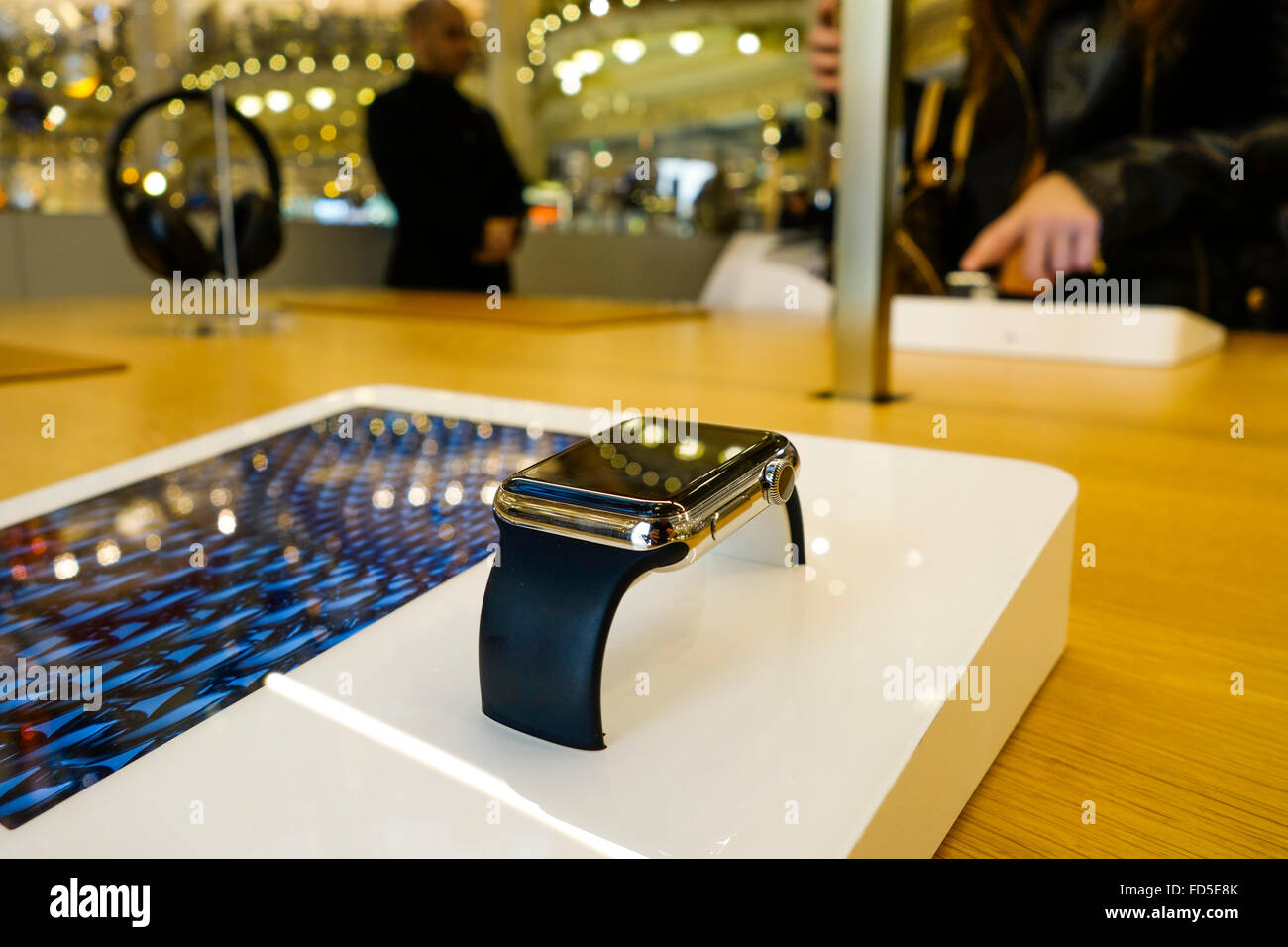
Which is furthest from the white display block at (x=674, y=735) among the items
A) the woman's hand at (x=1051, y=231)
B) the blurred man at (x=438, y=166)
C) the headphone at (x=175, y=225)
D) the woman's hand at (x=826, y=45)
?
the blurred man at (x=438, y=166)

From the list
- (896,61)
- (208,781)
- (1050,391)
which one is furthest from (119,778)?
(1050,391)

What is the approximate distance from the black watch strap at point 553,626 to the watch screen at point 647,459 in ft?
0.04

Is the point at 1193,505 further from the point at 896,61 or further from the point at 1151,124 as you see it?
the point at 1151,124

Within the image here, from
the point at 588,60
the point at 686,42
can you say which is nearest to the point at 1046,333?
the point at 686,42

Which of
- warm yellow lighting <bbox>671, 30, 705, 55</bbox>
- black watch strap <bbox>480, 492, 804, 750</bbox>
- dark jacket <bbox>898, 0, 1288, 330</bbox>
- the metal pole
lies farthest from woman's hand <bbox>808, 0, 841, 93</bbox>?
warm yellow lighting <bbox>671, 30, 705, 55</bbox>

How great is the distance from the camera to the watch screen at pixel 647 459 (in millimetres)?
208

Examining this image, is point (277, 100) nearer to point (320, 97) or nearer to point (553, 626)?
point (320, 97)

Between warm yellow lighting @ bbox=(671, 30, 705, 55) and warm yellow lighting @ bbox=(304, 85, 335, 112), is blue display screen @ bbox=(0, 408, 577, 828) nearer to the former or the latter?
warm yellow lighting @ bbox=(671, 30, 705, 55)

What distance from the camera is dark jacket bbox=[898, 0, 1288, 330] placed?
3.80 feet

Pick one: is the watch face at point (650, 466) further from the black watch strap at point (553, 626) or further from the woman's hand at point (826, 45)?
the woman's hand at point (826, 45)

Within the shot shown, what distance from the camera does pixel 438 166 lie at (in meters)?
2.51

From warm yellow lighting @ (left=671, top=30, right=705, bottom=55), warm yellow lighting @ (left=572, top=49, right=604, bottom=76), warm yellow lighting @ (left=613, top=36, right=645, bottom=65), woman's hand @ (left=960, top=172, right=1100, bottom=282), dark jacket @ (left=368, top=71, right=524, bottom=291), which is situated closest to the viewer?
woman's hand @ (left=960, top=172, right=1100, bottom=282)

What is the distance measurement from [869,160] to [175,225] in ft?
3.02
